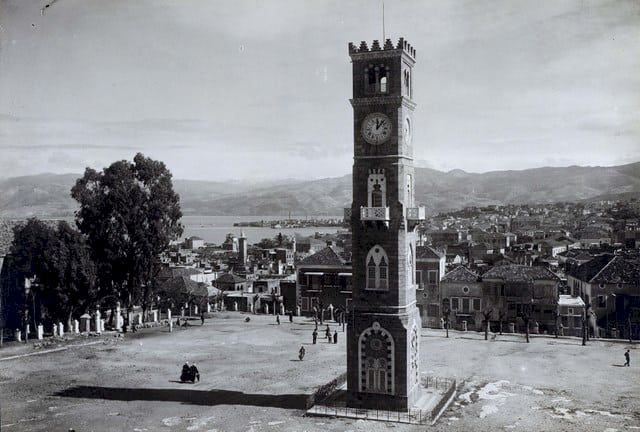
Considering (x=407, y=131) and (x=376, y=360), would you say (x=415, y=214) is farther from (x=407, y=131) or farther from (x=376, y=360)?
(x=376, y=360)

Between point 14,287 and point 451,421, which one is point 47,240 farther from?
point 451,421

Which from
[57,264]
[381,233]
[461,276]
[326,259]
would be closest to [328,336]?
[326,259]

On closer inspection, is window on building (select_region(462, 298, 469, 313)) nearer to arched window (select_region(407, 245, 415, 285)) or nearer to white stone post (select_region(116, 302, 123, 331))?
arched window (select_region(407, 245, 415, 285))

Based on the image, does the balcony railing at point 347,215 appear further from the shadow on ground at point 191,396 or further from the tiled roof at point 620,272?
the tiled roof at point 620,272

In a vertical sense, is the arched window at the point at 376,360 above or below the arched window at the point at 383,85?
below

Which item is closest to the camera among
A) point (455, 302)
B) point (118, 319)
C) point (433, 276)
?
point (118, 319)

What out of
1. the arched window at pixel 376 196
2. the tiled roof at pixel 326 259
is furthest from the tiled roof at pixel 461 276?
the arched window at pixel 376 196
